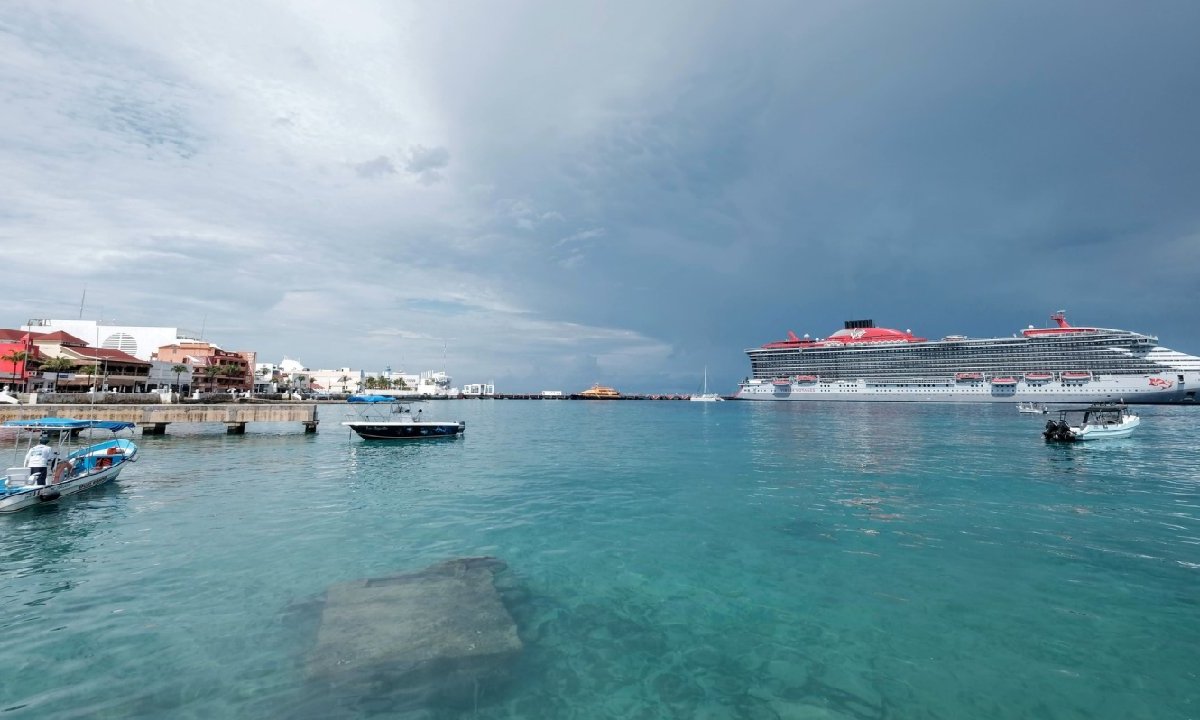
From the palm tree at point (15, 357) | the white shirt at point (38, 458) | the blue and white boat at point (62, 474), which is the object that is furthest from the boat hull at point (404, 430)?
the palm tree at point (15, 357)

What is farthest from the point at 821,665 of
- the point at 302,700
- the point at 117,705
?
the point at 117,705

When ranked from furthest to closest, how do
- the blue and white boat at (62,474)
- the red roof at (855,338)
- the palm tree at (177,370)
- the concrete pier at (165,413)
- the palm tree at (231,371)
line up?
the red roof at (855,338) → the palm tree at (231,371) → the palm tree at (177,370) → the concrete pier at (165,413) → the blue and white boat at (62,474)

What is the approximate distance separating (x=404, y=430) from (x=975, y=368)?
137 metres

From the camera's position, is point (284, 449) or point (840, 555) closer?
point (840, 555)

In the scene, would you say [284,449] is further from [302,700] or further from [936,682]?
[936,682]

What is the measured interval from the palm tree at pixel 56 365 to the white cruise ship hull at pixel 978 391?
5934 inches

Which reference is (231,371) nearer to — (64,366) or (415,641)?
(64,366)

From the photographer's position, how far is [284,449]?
35969mm

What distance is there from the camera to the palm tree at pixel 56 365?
63906 millimetres

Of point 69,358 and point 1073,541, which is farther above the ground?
point 69,358

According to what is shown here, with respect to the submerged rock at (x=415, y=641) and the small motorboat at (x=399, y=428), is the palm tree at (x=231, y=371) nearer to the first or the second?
the small motorboat at (x=399, y=428)

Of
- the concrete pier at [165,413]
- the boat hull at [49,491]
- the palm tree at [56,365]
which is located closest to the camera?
the boat hull at [49,491]

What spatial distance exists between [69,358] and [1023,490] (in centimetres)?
10963

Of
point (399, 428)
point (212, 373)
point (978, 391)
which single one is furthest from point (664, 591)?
point (978, 391)
